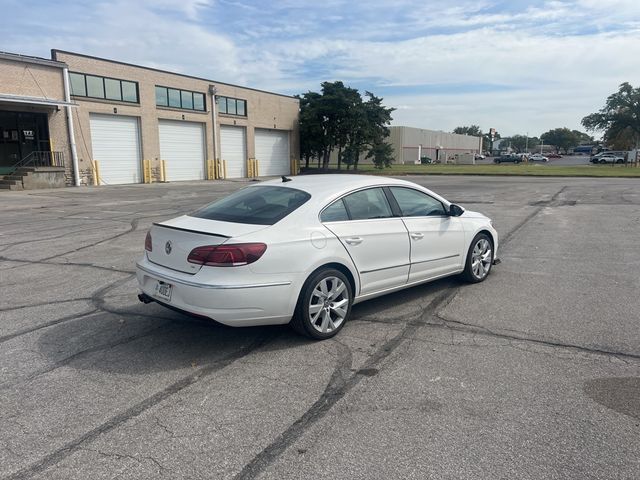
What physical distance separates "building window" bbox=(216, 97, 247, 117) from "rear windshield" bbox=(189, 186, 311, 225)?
1279 inches

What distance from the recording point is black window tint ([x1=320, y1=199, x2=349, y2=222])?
4791 mm

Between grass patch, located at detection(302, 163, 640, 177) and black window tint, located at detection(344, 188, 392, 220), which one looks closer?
black window tint, located at detection(344, 188, 392, 220)

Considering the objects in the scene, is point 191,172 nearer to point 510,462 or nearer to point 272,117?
point 272,117

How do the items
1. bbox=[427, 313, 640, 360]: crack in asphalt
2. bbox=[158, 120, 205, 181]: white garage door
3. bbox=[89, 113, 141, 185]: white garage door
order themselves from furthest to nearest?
bbox=[158, 120, 205, 181]: white garage door, bbox=[89, 113, 141, 185]: white garage door, bbox=[427, 313, 640, 360]: crack in asphalt

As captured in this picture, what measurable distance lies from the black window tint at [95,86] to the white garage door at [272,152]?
14.2 meters

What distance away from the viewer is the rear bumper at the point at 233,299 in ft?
13.3

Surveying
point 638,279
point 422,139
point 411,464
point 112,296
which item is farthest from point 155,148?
point 422,139

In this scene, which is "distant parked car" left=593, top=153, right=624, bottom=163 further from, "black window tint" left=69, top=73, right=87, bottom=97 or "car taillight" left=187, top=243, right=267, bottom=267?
"car taillight" left=187, top=243, right=267, bottom=267

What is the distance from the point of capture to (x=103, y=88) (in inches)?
1105

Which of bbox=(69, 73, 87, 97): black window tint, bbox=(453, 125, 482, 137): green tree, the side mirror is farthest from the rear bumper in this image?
bbox=(453, 125, 482, 137): green tree

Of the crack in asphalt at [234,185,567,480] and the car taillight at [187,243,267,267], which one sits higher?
the car taillight at [187,243,267,267]

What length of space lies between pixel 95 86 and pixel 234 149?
1196 cm

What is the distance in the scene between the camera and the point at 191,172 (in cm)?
3459

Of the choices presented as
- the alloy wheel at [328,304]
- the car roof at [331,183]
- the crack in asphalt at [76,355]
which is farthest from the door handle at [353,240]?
the crack in asphalt at [76,355]
